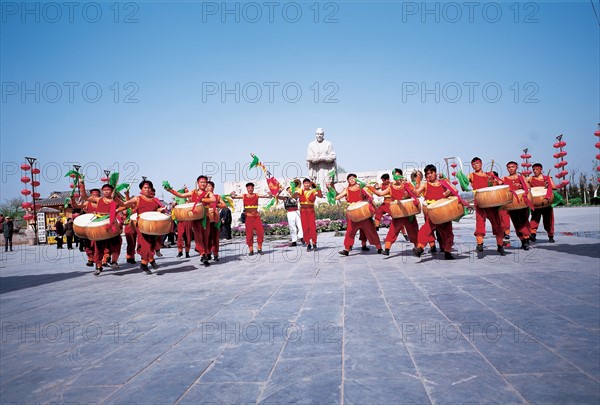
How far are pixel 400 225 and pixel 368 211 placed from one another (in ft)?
2.23

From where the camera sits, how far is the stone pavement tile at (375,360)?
2.35m

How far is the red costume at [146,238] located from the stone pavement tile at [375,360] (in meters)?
5.20

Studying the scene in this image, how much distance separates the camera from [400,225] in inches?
309

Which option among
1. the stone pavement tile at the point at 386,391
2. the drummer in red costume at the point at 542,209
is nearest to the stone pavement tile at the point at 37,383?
the stone pavement tile at the point at 386,391

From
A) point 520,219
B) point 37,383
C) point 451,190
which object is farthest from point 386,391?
point 520,219

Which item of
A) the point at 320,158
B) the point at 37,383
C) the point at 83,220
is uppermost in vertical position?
the point at 320,158

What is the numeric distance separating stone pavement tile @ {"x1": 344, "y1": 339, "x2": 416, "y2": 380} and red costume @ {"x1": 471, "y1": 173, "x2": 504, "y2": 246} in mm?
4624

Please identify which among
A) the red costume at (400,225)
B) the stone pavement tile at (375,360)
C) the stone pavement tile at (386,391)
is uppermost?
the red costume at (400,225)

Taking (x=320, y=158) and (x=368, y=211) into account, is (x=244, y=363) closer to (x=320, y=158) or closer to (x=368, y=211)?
(x=368, y=211)

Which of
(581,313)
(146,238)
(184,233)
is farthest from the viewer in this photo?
(184,233)

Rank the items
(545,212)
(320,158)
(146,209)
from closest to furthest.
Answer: (146,209) → (545,212) → (320,158)

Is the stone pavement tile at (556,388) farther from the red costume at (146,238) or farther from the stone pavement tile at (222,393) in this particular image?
the red costume at (146,238)

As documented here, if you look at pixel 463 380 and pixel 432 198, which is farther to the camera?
pixel 432 198

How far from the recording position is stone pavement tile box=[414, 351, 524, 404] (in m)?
2.01
